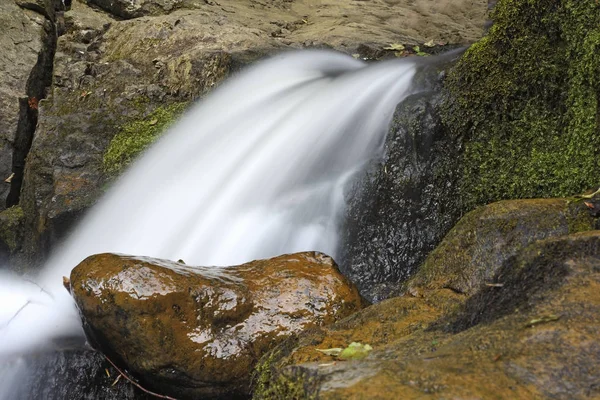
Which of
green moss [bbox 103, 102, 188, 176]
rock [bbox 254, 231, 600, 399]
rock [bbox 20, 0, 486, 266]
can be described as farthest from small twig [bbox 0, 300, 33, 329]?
rock [bbox 254, 231, 600, 399]

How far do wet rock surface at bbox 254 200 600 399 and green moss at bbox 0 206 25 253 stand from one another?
4540mm

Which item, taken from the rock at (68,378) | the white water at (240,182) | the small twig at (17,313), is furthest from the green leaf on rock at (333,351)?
the small twig at (17,313)

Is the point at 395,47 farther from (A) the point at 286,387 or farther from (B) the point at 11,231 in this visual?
(A) the point at 286,387

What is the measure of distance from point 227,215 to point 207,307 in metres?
1.88

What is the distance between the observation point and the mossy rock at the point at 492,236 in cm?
300

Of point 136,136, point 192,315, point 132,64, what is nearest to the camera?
point 192,315

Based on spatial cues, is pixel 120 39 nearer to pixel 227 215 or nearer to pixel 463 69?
pixel 227 215

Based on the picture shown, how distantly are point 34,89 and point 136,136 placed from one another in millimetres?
2282

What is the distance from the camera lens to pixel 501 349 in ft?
5.28

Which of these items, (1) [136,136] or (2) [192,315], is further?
(1) [136,136]

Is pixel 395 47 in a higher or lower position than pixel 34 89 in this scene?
higher

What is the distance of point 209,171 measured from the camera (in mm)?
5457

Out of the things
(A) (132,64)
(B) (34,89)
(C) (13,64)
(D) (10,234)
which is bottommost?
(D) (10,234)

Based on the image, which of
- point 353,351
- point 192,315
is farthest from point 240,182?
point 353,351
